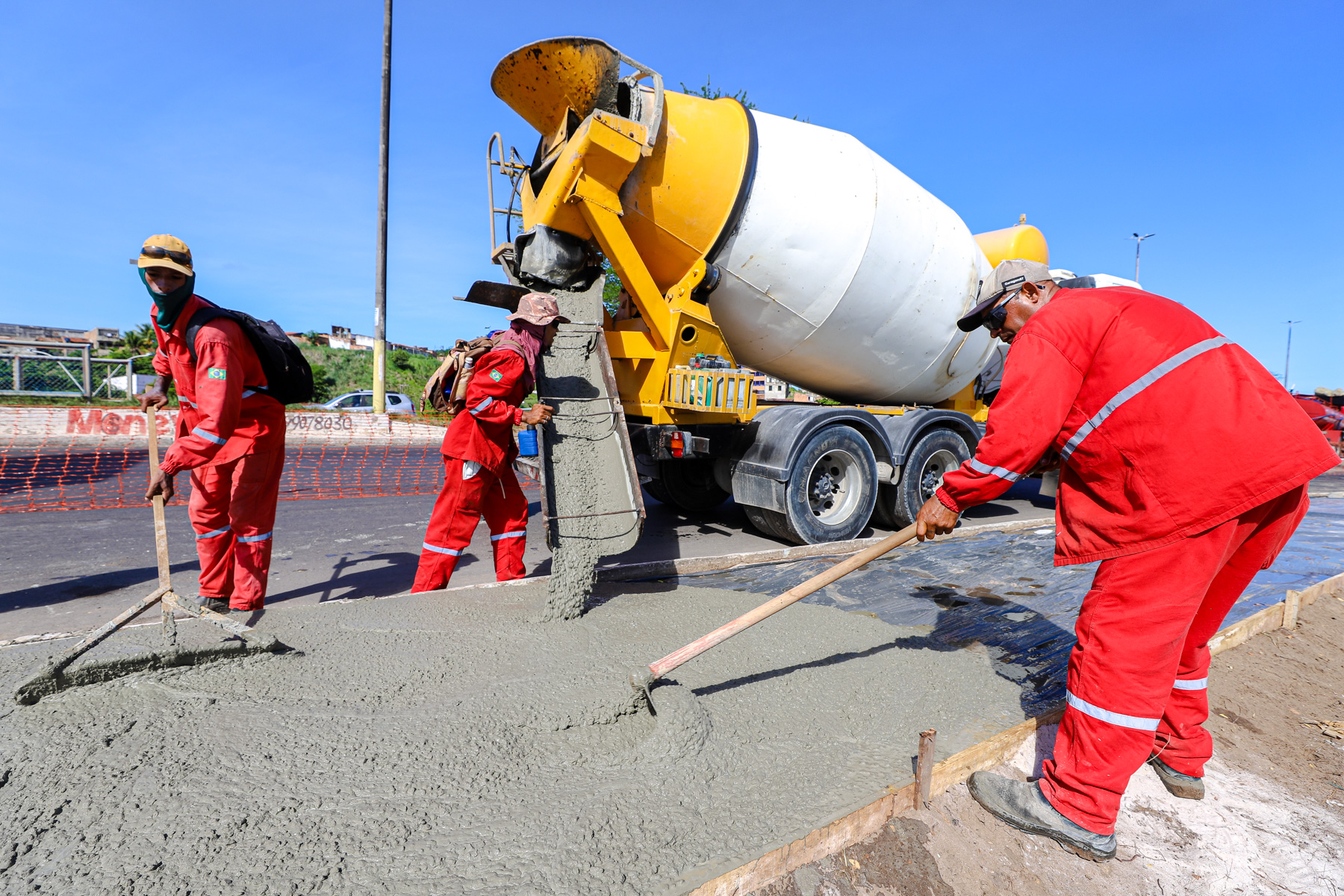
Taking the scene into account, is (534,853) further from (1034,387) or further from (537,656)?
(1034,387)

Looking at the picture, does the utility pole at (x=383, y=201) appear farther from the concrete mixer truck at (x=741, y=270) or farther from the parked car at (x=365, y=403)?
the concrete mixer truck at (x=741, y=270)

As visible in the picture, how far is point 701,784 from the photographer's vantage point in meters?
1.77

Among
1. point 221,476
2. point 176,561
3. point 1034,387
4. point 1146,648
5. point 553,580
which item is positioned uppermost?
point 1034,387

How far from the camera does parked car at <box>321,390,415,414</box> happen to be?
15977mm

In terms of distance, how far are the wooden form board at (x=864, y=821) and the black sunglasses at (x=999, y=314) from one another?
1374 mm

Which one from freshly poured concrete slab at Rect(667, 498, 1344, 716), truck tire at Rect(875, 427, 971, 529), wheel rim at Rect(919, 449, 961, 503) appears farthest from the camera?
wheel rim at Rect(919, 449, 961, 503)

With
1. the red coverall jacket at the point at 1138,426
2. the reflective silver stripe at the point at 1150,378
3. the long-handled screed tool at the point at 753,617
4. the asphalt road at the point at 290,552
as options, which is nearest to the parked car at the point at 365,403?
the asphalt road at the point at 290,552

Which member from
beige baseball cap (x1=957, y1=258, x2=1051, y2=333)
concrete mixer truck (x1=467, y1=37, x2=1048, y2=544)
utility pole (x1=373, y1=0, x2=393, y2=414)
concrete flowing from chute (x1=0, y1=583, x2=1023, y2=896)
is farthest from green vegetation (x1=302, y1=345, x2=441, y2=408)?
beige baseball cap (x1=957, y1=258, x2=1051, y2=333)

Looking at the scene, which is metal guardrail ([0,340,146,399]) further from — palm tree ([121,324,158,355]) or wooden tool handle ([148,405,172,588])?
wooden tool handle ([148,405,172,588])

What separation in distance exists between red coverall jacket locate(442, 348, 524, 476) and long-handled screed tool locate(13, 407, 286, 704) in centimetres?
133

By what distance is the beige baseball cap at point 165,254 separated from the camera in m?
2.82

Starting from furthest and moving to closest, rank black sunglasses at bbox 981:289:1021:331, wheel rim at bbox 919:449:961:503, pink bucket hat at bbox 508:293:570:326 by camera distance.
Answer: wheel rim at bbox 919:449:961:503 < pink bucket hat at bbox 508:293:570:326 < black sunglasses at bbox 981:289:1021:331

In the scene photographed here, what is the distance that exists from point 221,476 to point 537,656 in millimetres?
2008

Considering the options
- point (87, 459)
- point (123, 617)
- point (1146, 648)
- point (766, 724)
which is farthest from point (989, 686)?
point (87, 459)
